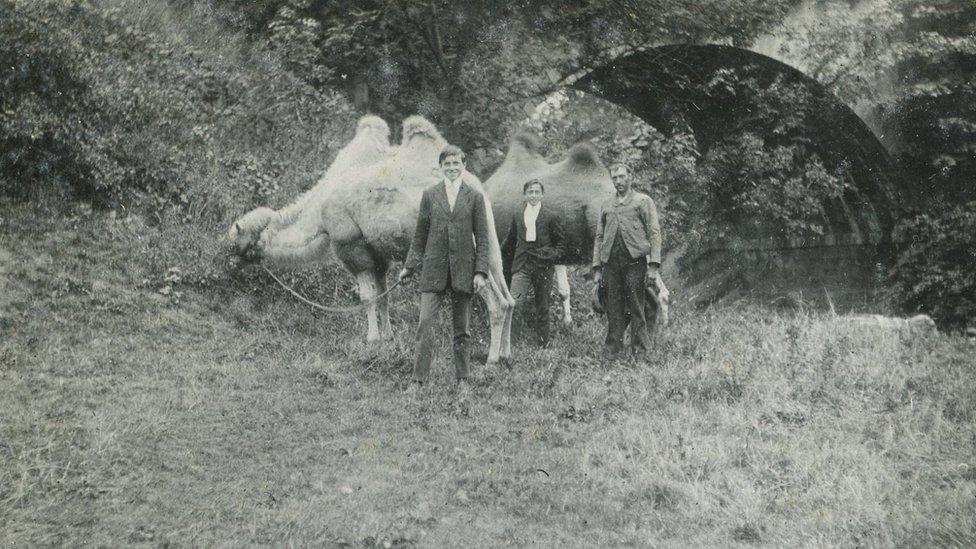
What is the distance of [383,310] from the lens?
27.2ft

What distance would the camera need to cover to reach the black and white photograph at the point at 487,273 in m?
4.37

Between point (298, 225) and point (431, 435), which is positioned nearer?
point (431, 435)

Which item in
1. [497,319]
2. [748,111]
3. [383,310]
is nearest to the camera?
[497,319]

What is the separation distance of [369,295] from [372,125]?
6.26 feet

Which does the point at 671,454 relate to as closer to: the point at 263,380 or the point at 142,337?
the point at 263,380

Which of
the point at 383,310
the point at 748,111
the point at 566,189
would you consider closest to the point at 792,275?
the point at 748,111

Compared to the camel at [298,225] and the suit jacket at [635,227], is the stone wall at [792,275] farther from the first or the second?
the camel at [298,225]

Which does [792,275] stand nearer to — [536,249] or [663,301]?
[663,301]

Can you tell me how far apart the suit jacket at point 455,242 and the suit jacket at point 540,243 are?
1.89m

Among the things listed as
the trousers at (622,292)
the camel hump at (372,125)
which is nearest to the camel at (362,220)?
the camel hump at (372,125)

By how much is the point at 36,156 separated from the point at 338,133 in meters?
3.45

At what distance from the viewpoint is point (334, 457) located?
4.89 metres

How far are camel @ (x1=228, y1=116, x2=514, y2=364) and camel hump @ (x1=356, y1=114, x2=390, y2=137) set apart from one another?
38cm

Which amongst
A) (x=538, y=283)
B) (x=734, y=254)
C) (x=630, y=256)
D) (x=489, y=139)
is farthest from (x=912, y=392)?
(x=734, y=254)
